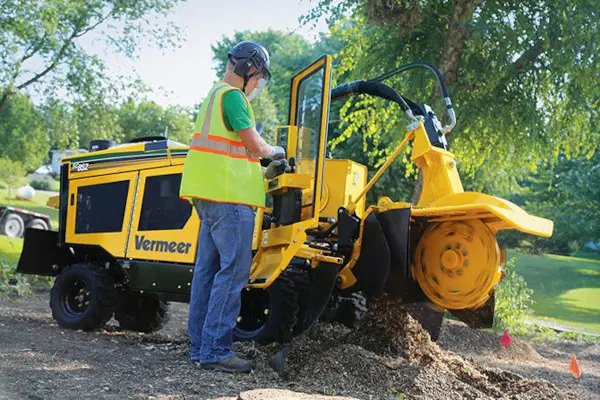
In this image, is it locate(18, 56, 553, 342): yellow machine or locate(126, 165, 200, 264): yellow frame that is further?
locate(126, 165, 200, 264): yellow frame

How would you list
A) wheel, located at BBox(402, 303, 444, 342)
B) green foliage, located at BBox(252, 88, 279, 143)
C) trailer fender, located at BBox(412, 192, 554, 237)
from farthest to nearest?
1. green foliage, located at BBox(252, 88, 279, 143)
2. wheel, located at BBox(402, 303, 444, 342)
3. trailer fender, located at BBox(412, 192, 554, 237)

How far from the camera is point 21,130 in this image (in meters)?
21.0

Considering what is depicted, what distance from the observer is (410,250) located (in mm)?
5500

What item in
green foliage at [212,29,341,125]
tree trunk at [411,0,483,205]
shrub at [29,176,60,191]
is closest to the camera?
tree trunk at [411,0,483,205]

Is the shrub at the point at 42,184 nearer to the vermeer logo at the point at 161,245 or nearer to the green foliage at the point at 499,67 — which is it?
the green foliage at the point at 499,67

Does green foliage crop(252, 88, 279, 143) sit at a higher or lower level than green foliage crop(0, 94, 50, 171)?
higher

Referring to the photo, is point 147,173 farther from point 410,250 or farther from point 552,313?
point 552,313

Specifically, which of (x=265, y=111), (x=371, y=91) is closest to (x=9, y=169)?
(x=265, y=111)

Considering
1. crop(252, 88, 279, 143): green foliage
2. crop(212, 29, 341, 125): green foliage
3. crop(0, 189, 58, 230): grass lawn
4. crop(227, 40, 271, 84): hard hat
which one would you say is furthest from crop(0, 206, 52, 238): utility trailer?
crop(227, 40, 271, 84): hard hat

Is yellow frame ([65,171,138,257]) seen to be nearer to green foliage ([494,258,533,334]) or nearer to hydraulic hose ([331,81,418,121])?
hydraulic hose ([331,81,418,121])

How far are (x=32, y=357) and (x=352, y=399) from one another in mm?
2233

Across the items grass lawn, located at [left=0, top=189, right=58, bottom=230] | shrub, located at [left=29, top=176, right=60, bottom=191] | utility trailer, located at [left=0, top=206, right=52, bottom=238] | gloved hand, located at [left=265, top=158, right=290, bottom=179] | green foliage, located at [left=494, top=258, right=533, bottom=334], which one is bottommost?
green foliage, located at [left=494, top=258, right=533, bottom=334]

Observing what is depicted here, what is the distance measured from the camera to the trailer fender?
482 centimetres

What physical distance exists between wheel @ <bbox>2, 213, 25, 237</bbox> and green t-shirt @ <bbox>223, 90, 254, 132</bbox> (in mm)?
20356
